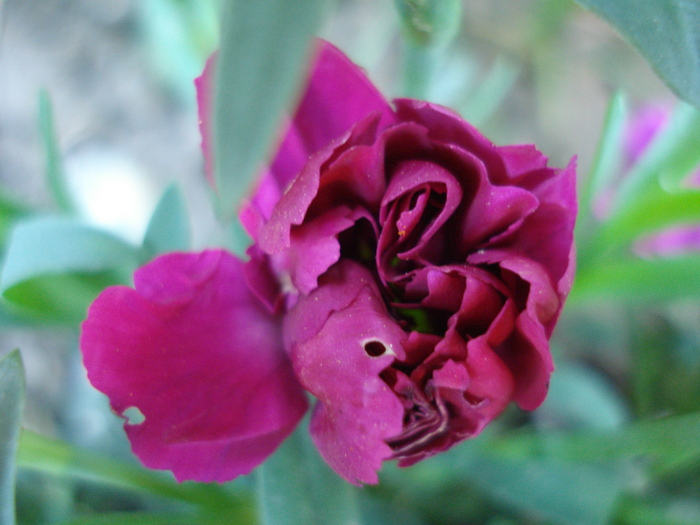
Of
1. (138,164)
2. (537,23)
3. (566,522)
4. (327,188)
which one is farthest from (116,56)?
(566,522)

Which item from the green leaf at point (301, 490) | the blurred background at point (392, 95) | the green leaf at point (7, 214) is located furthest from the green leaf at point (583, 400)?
the green leaf at point (7, 214)

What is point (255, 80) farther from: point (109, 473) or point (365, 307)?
point (109, 473)

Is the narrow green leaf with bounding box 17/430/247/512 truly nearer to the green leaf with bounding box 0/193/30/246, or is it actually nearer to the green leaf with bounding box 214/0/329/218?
the green leaf with bounding box 0/193/30/246

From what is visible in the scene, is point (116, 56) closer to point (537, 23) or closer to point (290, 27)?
point (537, 23)

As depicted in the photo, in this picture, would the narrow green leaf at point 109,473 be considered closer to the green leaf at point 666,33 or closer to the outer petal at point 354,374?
the outer petal at point 354,374

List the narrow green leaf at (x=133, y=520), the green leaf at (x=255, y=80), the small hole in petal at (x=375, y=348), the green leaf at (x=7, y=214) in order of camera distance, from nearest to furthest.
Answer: the green leaf at (x=255, y=80), the small hole in petal at (x=375, y=348), the narrow green leaf at (x=133, y=520), the green leaf at (x=7, y=214)

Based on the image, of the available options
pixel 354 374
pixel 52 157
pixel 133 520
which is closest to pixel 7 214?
pixel 52 157

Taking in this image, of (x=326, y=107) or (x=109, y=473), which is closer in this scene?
(x=326, y=107)
